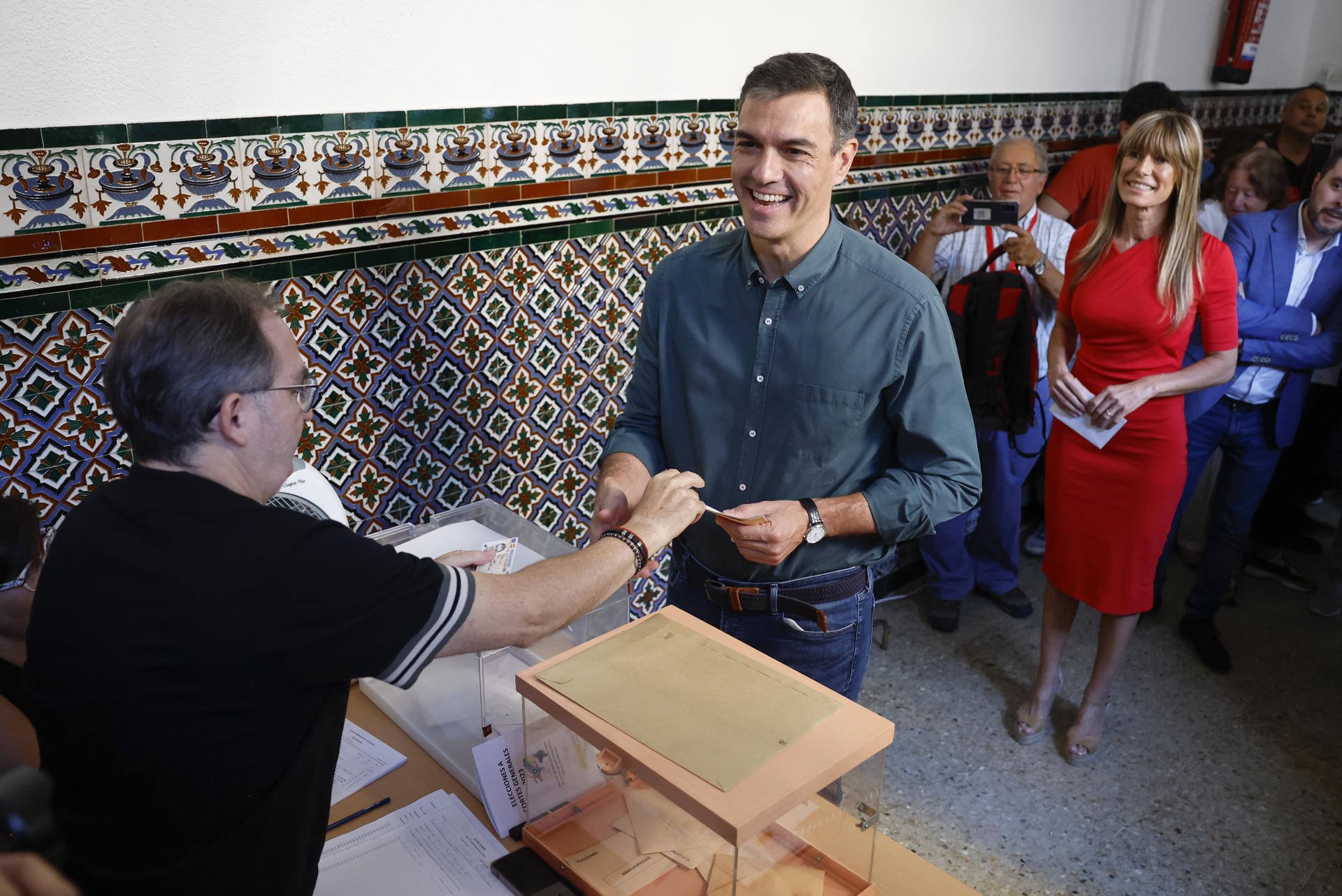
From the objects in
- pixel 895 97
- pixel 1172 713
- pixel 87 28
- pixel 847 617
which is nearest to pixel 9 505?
pixel 87 28

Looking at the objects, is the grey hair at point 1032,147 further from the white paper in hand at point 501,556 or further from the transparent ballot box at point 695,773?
the transparent ballot box at point 695,773

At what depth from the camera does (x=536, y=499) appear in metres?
3.07

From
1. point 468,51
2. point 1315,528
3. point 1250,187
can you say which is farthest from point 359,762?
point 1315,528

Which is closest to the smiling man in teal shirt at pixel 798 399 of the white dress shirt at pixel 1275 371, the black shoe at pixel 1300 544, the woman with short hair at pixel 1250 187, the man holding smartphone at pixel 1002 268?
the man holding smartphone at pixel 1002 268

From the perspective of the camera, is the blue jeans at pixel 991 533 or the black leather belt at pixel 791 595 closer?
the black leather belt at pixel 791 595

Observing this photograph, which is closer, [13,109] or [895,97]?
[13,109]

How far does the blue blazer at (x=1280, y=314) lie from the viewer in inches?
141

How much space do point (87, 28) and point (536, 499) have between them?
1.65 m

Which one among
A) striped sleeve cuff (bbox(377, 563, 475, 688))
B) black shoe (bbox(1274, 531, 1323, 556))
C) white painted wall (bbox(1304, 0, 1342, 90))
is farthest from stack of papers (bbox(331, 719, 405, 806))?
white painted wall (bbox(1304, 0, 1342, 90))

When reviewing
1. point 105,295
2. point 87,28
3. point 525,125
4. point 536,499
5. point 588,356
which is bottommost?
point 536,499

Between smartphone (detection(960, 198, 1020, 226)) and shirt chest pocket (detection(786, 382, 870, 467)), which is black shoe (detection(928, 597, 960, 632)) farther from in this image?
shirt chest pocket (detection(786, 382, 870, 467))

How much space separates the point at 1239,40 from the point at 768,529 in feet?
17.5

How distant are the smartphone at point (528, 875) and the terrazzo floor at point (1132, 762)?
1.73 m

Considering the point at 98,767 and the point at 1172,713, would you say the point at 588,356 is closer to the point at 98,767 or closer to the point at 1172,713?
the point at 98,767
